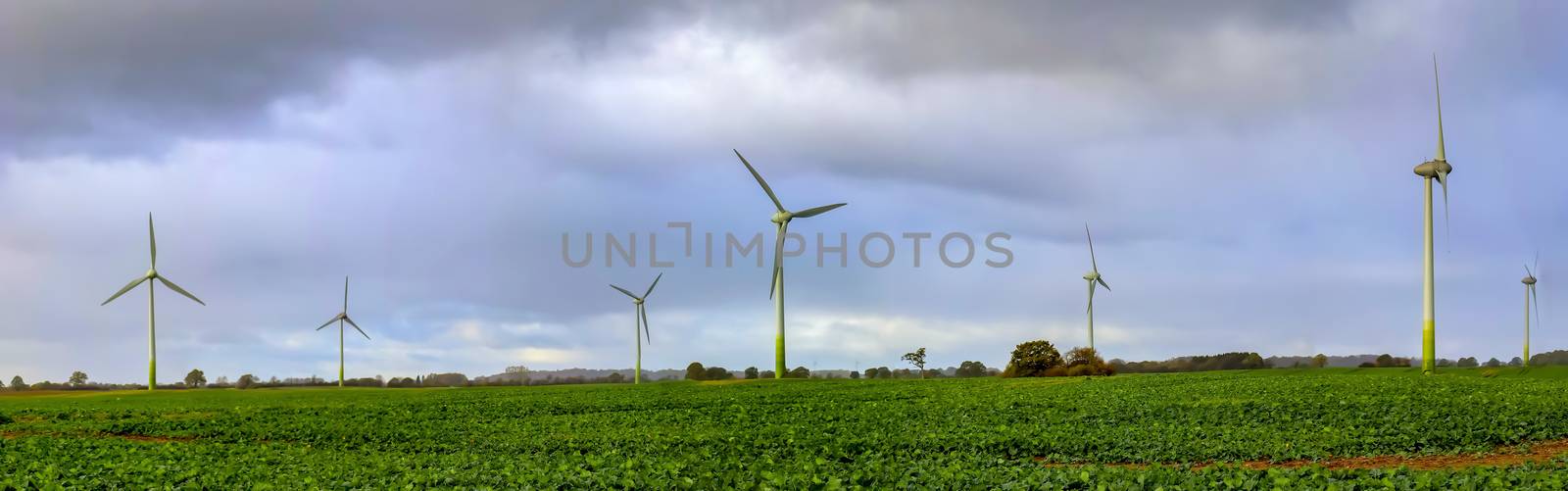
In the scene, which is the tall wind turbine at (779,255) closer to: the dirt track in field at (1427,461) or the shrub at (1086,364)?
the shrub at (1086,364)

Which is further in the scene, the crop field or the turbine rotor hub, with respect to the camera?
the turbine rotor hub

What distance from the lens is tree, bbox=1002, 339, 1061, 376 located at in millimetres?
81875

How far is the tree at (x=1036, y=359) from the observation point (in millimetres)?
81875

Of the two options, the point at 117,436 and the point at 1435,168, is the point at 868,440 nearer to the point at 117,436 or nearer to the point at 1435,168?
the point at 117,436

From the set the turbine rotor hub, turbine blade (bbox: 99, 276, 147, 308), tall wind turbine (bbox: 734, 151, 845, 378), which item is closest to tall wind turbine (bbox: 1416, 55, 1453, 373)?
the turbine rotor hub

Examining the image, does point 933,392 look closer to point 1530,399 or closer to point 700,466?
point 1530,399

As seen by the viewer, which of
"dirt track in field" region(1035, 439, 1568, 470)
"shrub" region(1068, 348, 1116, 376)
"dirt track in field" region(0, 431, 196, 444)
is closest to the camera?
"dirt track in field" region(1035, 439, 1568, 470)

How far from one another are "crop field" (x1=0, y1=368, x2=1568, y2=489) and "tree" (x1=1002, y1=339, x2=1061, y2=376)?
24727mm

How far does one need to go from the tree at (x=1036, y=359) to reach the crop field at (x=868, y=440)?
24.7 m

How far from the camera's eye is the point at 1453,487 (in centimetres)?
1870

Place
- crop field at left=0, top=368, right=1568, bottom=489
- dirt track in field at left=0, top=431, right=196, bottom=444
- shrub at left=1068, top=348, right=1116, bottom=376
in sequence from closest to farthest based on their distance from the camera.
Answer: crop field at left=0, top=368, right=1568, bottom=489, dirt track in field at left=0, top=431, right=196, bottom=444, shrub at left=1068, top=348, right=1116, bottom=376

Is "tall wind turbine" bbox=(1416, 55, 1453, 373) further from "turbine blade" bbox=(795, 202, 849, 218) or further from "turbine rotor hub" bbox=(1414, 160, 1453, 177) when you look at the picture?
"turbine blade" bbox=(795, 202, 849, 218)

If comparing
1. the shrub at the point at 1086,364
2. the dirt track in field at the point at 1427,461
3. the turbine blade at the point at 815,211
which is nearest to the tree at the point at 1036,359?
the shrub at the point at 1086,364

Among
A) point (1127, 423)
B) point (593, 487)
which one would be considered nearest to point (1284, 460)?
point (1127, 423)
